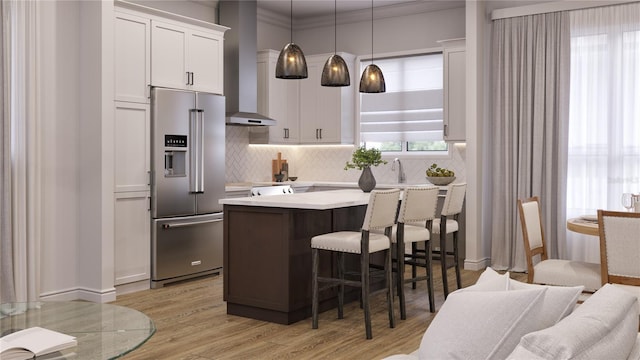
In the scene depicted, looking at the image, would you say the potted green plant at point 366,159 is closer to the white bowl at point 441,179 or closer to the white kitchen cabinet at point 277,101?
the white bowl at point 441,179

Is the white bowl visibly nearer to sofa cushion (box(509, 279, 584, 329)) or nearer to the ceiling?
the ceiling

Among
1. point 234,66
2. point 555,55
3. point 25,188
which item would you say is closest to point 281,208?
point 25,188

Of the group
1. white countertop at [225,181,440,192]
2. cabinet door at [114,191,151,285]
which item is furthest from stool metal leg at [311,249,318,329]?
white countertop at [225,181,440,192]

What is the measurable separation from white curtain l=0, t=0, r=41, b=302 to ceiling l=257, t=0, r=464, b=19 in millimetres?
3207

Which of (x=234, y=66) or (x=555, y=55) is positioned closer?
(x=555, y=55)

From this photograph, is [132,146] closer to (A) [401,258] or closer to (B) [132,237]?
(B) [132,237]

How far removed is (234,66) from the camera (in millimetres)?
7133

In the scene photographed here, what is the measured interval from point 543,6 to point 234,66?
3.27m

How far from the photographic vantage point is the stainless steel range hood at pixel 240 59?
280 inches

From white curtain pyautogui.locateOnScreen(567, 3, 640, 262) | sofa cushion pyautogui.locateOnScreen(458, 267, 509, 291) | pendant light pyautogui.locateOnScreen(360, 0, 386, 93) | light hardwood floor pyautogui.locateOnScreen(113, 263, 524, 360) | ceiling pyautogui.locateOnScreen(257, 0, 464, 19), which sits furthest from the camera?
ceiling pyautogui.locateOnScreen(257, 0, 464, 19)

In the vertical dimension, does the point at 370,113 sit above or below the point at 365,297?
above

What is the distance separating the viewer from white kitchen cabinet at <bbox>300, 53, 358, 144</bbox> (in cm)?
790

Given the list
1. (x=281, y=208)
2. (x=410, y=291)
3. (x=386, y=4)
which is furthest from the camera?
(x=386, y=4)

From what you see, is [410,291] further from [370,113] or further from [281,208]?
[370,113]
